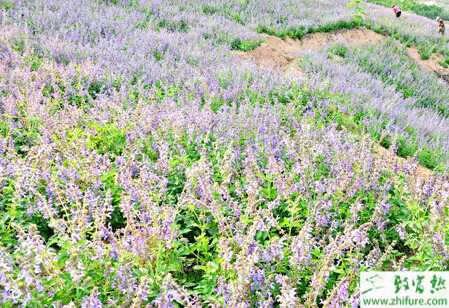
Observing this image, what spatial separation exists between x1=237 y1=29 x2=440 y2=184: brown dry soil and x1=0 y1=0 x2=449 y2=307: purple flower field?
1.05 m

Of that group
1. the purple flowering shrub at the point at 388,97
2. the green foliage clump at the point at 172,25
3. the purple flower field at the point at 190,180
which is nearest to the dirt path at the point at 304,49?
the purple flowering shrub at the point at 388,97

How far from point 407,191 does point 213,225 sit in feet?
5.02

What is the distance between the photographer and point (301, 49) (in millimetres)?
10422

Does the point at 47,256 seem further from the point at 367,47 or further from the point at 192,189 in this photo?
the point at 367,47

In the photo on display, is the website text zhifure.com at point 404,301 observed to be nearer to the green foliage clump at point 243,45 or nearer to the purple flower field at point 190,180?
the purple flower field at point 190,180

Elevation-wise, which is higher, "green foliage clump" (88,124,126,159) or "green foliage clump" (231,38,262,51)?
"green foliage clump" (88,124,126,159)

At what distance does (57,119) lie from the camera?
3.86 meters

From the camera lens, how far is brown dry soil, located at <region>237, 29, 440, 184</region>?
28.8 feet

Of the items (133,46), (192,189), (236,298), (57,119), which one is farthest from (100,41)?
(236,298)

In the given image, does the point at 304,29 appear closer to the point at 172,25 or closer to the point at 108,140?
the point at 172,25

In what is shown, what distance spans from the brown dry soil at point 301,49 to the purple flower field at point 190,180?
→ 3.44 ft

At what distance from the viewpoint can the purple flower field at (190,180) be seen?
7.57ft

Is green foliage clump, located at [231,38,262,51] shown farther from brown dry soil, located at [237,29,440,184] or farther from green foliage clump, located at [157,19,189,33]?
green foliage clump, located at [157,19,189,33]

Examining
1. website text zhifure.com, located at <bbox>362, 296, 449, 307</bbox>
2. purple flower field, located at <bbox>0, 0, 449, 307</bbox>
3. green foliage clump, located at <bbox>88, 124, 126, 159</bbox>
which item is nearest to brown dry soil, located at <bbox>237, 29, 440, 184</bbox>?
purple flower field, located at <bbox>0, 0, 449, 307</bbox>
